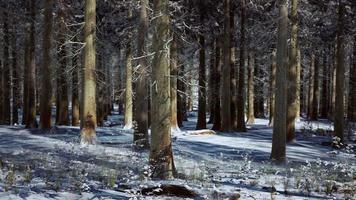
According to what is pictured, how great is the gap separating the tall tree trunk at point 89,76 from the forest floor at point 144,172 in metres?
0.60

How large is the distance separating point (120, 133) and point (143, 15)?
7247 mm

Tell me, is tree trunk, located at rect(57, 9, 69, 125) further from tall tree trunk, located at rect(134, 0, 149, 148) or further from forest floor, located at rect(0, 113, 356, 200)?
tall tree trunk, located at rect(134, 0, 149, 148)

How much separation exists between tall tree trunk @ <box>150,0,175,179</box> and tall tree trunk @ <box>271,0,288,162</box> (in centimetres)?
502

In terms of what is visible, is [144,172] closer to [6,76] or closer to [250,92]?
[6,76]

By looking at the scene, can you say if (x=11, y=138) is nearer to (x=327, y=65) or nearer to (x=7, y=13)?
(x=7, y=13)

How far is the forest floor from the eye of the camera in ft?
26.9

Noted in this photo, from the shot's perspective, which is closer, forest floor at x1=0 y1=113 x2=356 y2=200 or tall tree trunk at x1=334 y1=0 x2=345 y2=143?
forest floor at x1=0 y1=113 x2=356 y2=200

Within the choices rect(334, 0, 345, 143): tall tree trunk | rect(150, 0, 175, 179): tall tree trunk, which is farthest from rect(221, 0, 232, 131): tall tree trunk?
rect(150, 0, 175, 179): tall tree trunk

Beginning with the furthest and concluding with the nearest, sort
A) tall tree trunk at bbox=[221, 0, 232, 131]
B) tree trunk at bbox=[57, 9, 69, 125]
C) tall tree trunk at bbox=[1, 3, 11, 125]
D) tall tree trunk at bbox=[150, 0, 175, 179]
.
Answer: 1. tall tree trunk at bbox=[1, 3, 11, 125]
2. tall tree trunk at bbox=[221, 0, 232, 131]
3. tree trunk at bbox=[57, 9, 69, 125]
4. tall tree trunk at bbox=[150, 0, 175, 179]

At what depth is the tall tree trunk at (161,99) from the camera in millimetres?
9477

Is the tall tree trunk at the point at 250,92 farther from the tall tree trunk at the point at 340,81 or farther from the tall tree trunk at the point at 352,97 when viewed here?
the tall tree trunk at the point at 340,81

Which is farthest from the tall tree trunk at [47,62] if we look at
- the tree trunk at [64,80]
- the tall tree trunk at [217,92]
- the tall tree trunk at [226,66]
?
the tall tree trunk at [217,92]

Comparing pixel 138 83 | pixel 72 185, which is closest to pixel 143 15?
pixel 138 83

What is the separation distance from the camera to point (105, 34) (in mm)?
26094
